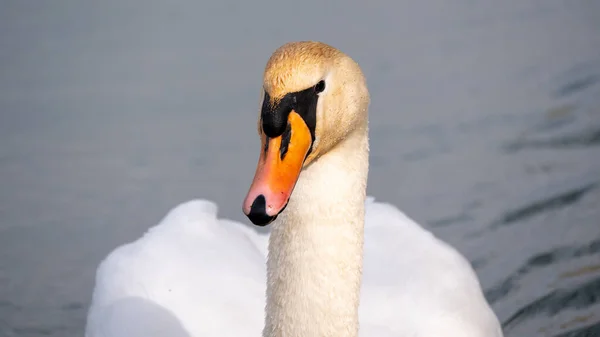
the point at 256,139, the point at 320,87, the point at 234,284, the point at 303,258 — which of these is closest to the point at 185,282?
the point at 234,284

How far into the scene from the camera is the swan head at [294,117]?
2598 mm

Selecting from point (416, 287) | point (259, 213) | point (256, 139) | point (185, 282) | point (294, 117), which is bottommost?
point (256, 139)

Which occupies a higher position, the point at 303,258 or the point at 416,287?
the point at 303,258

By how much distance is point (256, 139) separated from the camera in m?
6.91

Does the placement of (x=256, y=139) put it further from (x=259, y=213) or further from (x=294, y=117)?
(x=259, y=213)

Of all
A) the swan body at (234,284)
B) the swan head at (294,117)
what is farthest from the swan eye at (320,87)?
the swan body at (234,284)

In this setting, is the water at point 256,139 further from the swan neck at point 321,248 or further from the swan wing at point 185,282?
the swan neck at point 321,248

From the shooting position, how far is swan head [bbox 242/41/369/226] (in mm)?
2598

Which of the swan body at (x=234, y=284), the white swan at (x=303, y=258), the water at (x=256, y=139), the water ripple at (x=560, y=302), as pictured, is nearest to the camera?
the white swan at (x=303, y=258)

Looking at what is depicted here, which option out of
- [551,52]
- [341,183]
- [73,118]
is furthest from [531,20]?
[341,183]

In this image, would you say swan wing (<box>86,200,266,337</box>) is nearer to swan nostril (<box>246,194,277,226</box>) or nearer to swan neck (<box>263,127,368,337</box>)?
swan neck (<box>263,127,368,337</box>)

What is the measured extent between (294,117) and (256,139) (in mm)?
4239

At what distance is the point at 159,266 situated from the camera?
4621 millimetres

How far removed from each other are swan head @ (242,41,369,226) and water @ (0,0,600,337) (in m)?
2.83
